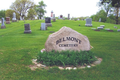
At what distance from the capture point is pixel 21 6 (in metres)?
48.8

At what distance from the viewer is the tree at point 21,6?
47.8 meters

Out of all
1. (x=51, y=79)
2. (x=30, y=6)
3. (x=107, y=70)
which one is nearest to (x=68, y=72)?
(x=51, y=79)

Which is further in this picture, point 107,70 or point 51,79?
point 107,70

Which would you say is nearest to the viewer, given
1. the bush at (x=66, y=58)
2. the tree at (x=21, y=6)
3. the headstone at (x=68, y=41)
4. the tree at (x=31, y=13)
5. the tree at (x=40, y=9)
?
the bush at (x=66, y=58)

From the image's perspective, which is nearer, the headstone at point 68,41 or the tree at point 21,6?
the headstone at point 68,41

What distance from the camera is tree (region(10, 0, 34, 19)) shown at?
47781mm

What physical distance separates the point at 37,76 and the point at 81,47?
2616 mm

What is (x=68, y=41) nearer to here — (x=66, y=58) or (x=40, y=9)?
(x=66, y=58)

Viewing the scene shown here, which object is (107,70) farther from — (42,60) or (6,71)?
(6,71)

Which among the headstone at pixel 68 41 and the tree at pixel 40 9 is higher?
the tree at pixel 40 9

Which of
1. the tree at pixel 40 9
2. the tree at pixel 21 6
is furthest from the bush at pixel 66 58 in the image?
the tree at pixel 40 9

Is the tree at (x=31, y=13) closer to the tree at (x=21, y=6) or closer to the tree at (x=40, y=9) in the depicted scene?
the tree at (x=21, y=6)

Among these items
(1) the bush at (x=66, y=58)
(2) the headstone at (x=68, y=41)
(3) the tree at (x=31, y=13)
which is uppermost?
(3) the tree at (x=31, y=13)

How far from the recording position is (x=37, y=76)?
4.23 metres
